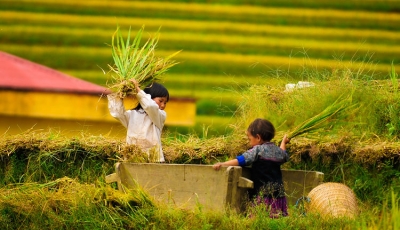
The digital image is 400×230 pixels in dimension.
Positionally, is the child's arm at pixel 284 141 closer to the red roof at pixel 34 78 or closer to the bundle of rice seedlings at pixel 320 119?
the bundle of rice seedlings at pixel 320 119

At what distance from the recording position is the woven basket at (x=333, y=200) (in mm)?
5594

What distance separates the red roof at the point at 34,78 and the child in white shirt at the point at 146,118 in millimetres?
1405

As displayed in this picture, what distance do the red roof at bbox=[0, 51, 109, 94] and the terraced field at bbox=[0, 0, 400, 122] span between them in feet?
1.78

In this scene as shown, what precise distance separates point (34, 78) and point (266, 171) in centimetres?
278

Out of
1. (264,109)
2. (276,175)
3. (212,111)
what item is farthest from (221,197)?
(212,111)

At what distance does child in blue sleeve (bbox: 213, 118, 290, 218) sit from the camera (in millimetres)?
5555

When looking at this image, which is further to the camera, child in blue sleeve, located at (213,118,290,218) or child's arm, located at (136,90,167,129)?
child's arm, located at (136,90,167,129)

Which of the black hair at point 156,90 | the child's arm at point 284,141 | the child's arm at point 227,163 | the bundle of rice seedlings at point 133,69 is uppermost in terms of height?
the bundle of rice seedlings at point 133,69

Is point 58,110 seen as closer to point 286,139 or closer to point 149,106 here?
point 149,106

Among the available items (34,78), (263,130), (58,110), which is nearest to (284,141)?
(263,130)

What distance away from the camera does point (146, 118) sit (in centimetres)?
609

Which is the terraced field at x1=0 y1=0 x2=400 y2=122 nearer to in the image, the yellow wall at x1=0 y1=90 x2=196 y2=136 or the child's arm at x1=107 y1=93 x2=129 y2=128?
the yellow wall at x1=0 y1=90 x2=196 y2=136

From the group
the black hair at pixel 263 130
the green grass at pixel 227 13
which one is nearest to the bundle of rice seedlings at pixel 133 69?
the black hair at pixel 263 130

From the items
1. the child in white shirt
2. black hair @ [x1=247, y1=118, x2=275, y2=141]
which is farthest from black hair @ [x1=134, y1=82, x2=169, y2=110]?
black hair @ [x1=247, y1=118, x2=275, y2=141]
